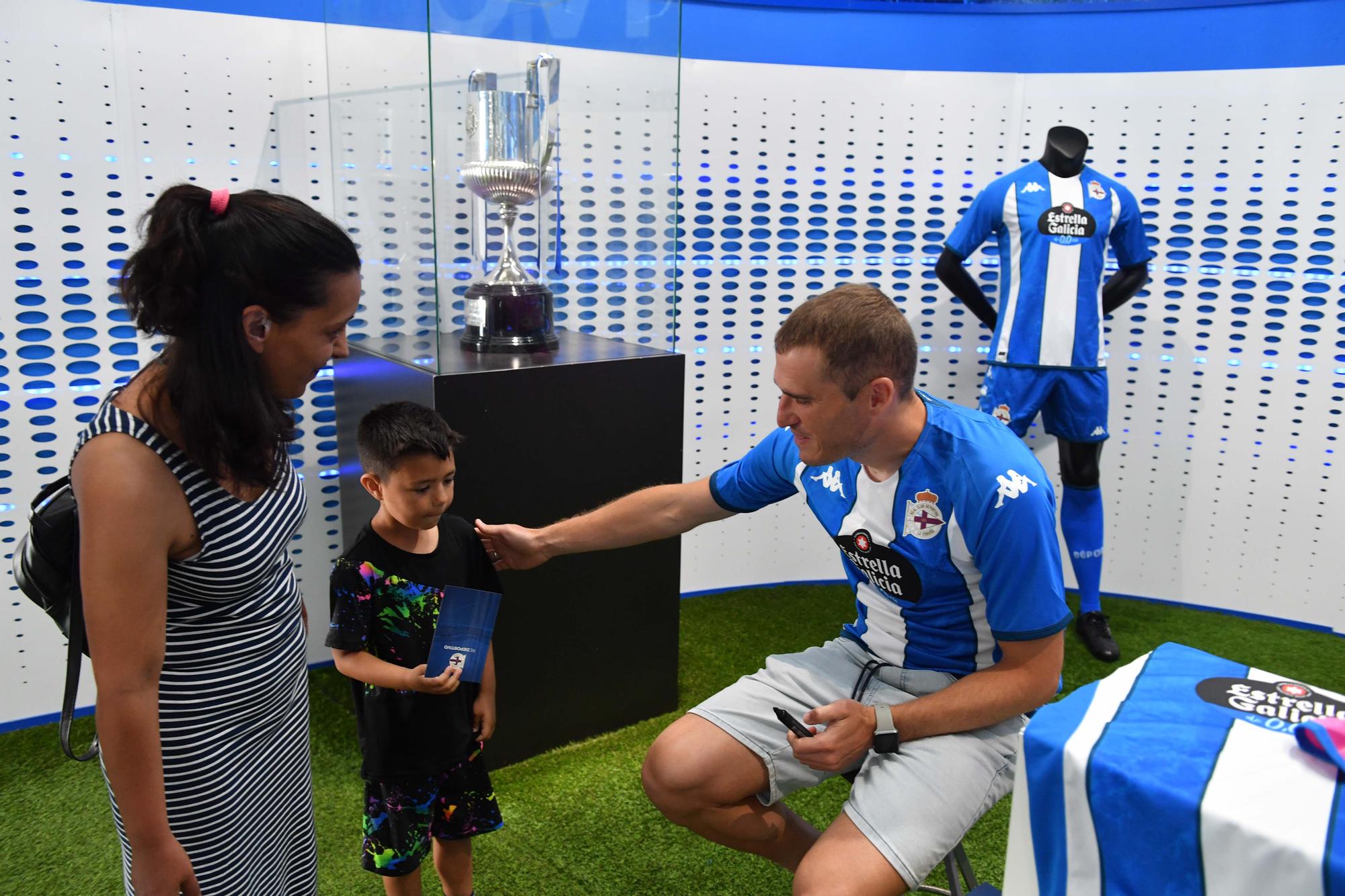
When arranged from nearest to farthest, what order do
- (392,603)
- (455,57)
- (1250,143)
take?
(392,603) < (455,57) < (1250,143)

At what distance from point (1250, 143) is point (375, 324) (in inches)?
130

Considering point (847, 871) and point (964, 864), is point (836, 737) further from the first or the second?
point (964, 864)

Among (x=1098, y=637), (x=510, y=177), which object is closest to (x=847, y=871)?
(x=510, y=177)

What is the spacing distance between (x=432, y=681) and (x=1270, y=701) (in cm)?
127

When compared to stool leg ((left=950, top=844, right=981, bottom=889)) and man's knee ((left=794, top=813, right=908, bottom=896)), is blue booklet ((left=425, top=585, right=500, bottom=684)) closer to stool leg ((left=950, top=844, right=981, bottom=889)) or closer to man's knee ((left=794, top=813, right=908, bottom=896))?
man's knee ((left=794, top=813, right=908, bottom=896))

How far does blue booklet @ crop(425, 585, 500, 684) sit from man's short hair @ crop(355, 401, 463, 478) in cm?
25

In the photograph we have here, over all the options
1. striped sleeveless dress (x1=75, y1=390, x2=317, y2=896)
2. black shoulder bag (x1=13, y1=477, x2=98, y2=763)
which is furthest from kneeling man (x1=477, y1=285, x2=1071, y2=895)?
black shoulder bag (x1=13, y1=477, x2=98, y2=763)

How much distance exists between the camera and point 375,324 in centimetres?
276

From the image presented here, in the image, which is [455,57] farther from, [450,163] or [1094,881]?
[1094,881]

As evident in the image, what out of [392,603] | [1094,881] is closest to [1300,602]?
[1094,881]

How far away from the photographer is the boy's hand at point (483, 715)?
6.11 ft

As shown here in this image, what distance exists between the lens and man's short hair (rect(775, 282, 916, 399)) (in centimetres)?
164

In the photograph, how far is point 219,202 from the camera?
113 cm

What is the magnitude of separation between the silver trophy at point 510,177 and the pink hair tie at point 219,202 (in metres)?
1.39
